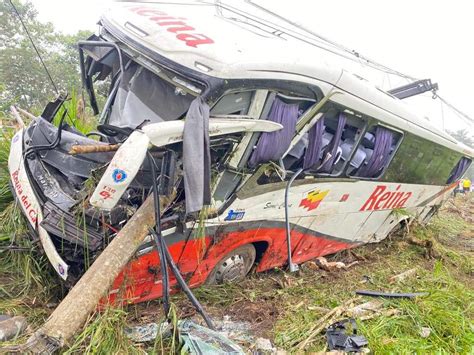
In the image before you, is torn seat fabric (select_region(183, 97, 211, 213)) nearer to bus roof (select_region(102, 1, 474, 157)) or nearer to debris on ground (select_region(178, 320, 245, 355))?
bus roof (select_region(102, 1, 474, 157))

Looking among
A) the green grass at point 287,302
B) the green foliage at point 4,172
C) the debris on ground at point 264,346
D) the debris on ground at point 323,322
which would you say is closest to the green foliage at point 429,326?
the green grass at point 287,302

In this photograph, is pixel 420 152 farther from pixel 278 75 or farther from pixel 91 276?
pixel 91 276

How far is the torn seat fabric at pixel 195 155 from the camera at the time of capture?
2447 mm

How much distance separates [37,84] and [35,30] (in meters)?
5.04

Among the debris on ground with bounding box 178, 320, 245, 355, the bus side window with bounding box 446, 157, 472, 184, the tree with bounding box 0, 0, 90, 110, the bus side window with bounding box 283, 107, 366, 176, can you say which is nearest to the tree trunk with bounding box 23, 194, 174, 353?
the debris on ground with bounding box 178, 320, 245, 355

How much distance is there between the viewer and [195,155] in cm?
246

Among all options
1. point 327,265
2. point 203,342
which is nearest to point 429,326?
point 327,265

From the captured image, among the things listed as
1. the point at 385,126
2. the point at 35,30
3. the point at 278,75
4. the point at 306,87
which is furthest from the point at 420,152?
the point at 35,30

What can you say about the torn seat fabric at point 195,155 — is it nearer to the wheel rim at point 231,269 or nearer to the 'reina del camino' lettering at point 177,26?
the 'reina del camino' lettering at point 177,26

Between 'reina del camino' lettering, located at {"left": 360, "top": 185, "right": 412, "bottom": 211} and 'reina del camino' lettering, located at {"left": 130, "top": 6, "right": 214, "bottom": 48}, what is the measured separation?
319cm

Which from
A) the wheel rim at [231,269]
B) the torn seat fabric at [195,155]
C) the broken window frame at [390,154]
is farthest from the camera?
the broken window frame at [390,154]

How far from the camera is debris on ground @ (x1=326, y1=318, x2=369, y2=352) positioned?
2943 millimetres

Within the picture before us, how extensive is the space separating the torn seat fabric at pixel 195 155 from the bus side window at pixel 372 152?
7.52ft

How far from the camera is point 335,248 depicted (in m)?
5.16
